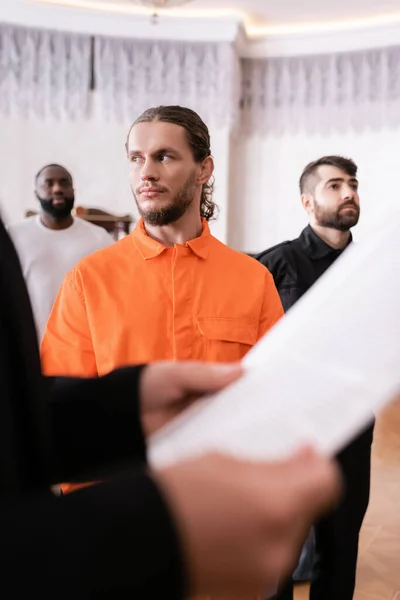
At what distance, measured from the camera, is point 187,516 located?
35 cm

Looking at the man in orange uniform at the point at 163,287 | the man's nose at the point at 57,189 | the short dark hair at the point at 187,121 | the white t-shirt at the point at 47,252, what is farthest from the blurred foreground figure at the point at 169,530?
the man's nose at the point at 57,189

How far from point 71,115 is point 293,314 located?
242 inches

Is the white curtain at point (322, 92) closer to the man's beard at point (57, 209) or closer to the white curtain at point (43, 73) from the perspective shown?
the white curtain at point (43, 73)

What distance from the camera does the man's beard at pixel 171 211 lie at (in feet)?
4.88

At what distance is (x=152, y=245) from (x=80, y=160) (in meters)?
5.31

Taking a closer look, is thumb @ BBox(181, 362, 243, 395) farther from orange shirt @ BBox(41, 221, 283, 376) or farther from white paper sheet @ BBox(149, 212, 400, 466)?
orange shirt @ BBox(41, 221, 283, 376)

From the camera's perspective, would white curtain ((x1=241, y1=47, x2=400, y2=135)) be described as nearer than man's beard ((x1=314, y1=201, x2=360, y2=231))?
No

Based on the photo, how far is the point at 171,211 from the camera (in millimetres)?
1492

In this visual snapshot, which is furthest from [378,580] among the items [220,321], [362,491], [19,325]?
[19,325]

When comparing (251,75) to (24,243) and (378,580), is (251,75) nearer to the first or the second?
(24,243)

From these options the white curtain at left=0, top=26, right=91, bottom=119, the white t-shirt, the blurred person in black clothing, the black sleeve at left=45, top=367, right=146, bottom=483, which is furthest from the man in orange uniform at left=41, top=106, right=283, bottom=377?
the white curtain at left=0, top=26, right=91, bottom=119

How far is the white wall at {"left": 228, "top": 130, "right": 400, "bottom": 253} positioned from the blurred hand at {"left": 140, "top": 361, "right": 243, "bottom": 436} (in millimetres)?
6180

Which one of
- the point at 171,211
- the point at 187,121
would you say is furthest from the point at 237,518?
the point at 187,121

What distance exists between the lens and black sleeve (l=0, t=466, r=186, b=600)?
1.11 feet
